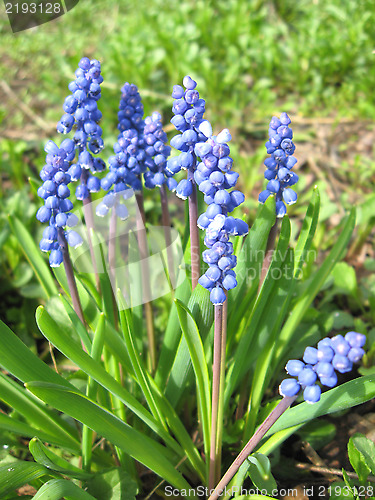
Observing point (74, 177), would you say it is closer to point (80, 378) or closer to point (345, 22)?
point (80, 378)

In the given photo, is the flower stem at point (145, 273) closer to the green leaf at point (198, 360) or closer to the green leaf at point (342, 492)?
the green leaf at point (198, 360)

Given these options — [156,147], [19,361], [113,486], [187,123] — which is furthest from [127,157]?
[113,486]

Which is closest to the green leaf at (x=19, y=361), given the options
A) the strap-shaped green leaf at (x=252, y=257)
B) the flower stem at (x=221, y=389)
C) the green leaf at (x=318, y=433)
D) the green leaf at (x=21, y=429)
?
the green leaf at (x=21, y=429)

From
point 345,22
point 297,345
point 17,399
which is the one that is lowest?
point 297,345

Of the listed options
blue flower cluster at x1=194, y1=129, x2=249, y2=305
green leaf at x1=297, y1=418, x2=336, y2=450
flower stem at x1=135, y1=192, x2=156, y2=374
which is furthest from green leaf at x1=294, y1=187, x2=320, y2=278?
green leaf at x1=297, y1=418, x2=336, y2=450

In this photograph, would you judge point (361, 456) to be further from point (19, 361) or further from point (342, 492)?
point (19, 361)

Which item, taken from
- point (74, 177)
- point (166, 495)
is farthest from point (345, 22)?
point (166, 495)

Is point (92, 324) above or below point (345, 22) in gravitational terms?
below

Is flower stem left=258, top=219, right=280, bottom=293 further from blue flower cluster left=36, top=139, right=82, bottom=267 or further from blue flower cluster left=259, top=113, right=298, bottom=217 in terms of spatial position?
blue flower cluster left=36, top=139, right=82, bottom=267
